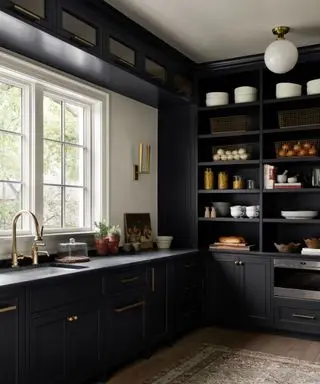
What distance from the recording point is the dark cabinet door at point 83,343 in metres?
2.94

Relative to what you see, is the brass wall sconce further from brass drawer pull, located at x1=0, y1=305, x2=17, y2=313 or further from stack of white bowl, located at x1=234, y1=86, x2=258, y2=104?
brass drawer pull, located at x1=0, y1=305, x2=17, y2=313

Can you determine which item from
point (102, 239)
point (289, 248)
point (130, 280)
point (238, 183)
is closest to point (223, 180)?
point (238, 183)

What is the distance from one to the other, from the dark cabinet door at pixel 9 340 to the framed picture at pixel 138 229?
79.4 inches

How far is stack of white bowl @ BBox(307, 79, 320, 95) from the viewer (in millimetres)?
4316

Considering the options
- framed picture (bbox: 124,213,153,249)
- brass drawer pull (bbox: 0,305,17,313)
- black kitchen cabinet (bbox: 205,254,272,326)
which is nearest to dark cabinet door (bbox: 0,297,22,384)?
brass drawer pull (bbox: 0,305,17,313)

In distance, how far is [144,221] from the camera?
4.78 meters

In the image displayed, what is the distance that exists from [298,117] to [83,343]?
2830 mm

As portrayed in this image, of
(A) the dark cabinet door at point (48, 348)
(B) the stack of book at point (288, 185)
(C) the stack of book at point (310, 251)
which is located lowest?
(A) the dark cabinet door at point (48, 348)

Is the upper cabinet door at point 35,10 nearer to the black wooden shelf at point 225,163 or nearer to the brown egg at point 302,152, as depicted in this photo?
the black wooden shelf at point 225,163

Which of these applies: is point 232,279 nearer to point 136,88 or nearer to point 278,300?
point 278,300

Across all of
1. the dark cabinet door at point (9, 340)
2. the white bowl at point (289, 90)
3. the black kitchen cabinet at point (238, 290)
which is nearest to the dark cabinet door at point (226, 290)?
the black kitchen cabinet at point (238, 290)

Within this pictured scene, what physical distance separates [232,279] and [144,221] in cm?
104

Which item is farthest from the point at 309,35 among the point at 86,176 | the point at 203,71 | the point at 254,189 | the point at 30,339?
the point at 30,339

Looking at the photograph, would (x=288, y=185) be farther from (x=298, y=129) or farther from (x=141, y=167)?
(x=141, y=167)
